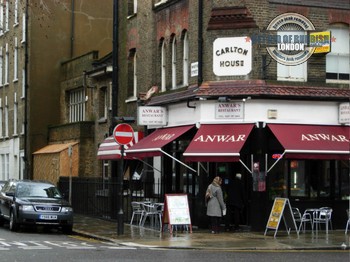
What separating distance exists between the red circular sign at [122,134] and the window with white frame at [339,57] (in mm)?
6804

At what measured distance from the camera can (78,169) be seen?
126 ft

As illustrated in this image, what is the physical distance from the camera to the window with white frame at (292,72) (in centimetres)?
2458

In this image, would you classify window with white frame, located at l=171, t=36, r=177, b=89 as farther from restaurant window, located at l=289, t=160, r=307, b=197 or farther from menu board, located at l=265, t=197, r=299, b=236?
menu board, located at l=265, t=197, r=299, b=236

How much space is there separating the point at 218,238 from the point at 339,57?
7.75 metres

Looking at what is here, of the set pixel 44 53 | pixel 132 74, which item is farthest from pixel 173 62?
pixel 44 53

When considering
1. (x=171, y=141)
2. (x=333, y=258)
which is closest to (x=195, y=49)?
(x=171, y=141)

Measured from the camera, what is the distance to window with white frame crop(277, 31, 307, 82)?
24578 mm

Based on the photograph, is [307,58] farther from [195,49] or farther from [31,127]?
[31,127]

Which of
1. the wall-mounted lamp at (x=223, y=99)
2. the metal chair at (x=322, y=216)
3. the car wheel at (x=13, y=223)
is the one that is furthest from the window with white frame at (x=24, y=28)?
the metal chair at (x=322, y=216)

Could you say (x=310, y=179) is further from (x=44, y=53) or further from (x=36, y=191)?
(x=44, y=53)

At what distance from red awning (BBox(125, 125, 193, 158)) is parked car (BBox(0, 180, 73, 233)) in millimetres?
3055

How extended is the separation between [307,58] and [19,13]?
2562 cm

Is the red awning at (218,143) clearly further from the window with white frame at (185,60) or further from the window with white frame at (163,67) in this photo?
the window with white frame at (163,67)

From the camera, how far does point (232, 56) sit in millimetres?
24266
